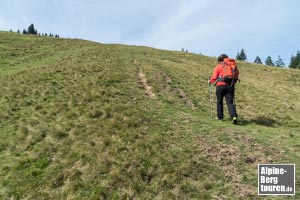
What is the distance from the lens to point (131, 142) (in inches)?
452

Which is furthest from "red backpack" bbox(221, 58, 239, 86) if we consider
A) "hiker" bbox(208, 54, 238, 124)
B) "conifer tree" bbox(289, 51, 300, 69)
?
"conifer tree" bbox(289, 51, 300, 69)

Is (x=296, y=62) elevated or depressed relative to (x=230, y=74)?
elevated

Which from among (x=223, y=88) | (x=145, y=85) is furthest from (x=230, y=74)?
(x=145, y=85)

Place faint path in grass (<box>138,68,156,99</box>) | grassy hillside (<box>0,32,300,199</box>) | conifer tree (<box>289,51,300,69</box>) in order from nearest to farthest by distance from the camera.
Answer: grassy hillside (<box>0,32,300,199</box>), faint path in grass (<box>138,68,156,99</box>), conifer tree (<box>289,51,300,69</box>)

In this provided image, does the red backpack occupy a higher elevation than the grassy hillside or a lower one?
higher

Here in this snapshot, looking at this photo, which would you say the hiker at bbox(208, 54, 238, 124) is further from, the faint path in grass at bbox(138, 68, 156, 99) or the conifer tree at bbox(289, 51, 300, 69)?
the conifer tree at bbox(289, 51, 300, 69)

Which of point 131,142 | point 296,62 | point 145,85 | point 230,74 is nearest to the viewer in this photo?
point 131,142

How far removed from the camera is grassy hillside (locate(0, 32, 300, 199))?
916cm

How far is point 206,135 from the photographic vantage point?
1238 centimetres

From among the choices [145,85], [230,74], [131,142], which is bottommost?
[131,142]

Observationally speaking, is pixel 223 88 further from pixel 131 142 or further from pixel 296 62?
pixel 296 62

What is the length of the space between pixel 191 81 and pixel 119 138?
14200 millimetres

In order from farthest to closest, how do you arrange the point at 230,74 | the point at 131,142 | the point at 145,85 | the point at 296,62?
the point at 296,62 → the point at 145,85 → the point at 230,74 → the point at 131,142

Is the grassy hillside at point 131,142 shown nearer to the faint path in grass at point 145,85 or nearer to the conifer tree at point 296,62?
the faint path in grass at point 145,85
